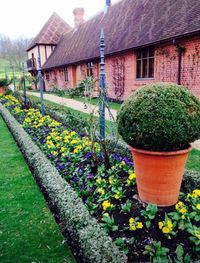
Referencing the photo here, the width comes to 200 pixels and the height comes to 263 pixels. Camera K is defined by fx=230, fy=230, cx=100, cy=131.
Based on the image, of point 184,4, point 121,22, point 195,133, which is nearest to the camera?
point 195,133

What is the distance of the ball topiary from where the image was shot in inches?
100

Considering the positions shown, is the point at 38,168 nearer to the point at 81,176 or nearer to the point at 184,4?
the point at 81,176

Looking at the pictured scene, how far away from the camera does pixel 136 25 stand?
42.4ft

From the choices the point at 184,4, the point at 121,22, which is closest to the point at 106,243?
the point at 184,4

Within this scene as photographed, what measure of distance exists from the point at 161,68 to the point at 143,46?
1457mm

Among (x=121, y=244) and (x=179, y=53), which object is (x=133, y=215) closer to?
(x=121, y=244)

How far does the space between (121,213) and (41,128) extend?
16.4 feet

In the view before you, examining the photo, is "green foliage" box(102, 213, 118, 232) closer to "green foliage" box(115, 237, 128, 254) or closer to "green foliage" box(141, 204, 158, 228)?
"green foliage" box(115, 237, 128, 254)

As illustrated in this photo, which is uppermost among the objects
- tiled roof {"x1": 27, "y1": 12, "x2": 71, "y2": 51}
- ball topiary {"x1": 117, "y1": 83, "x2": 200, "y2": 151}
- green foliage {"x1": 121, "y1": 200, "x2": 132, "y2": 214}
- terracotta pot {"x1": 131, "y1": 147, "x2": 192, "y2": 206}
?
tiled roof {"x1": 27, "y1": 12, "x2": 71, "y2": 51}

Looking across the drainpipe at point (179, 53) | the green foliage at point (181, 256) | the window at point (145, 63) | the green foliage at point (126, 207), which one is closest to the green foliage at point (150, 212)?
the green foliage at point (126, 207)

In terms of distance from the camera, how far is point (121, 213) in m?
2.77

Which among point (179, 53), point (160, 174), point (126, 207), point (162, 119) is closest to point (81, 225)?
point (126, 207)

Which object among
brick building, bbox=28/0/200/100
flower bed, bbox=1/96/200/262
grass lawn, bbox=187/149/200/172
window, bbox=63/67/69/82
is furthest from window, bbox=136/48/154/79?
window, bbox=63/67/69/82

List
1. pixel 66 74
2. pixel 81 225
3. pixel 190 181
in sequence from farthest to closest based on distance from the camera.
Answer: pixel 66 74 < pixel 190 181 < pixel 81 225
